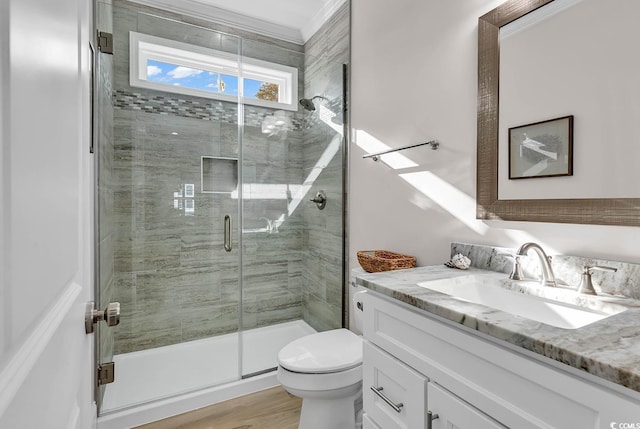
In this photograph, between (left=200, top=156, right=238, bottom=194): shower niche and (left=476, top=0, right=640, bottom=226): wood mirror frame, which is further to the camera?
(left=200, top=156, right=238, bottom=194): shower niche

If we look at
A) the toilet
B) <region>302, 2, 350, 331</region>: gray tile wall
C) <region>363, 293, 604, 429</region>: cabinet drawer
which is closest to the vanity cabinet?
<region>363, 293, 604, 429</region>: cabinet drawer

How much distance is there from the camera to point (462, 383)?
0.81 metres

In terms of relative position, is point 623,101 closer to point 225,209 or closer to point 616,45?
point 616,45

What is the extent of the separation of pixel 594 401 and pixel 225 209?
240 cm

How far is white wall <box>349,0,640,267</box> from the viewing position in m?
1.27

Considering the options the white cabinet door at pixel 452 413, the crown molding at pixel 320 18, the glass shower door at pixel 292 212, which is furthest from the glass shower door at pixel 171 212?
the white cabinet door at pixel 452 413

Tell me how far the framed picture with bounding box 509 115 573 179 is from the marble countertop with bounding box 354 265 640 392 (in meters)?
0.45

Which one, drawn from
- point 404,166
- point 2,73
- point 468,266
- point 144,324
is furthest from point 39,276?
point 144,324

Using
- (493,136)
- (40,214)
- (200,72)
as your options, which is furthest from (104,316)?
(200,72)

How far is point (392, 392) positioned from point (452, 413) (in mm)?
243

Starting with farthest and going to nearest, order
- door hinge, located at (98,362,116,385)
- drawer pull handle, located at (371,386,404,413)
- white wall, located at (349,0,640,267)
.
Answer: door hinge, located at (98,362,116,385)
white wall, located at (349,0,640,267)
drawer pull handle, located at (371,386,404,413)

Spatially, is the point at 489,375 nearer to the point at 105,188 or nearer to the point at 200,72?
the point at 105,188

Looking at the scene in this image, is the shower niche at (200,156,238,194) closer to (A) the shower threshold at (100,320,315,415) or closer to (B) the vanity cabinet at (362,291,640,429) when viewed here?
(A) the shower threshold at (100,320,315,415)

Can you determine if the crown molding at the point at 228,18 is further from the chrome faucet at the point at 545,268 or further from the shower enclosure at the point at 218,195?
the chrome faucet at the point at 545,268
